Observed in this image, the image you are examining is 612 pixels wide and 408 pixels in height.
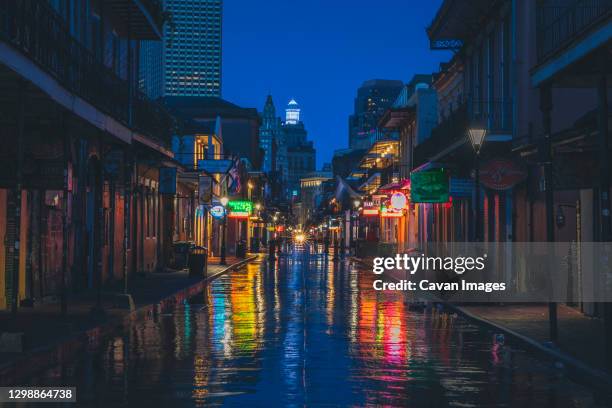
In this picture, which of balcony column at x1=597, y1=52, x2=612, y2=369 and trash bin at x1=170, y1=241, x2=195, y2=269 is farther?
trash bin at x1=170, y1=241, x2=195, y2=269

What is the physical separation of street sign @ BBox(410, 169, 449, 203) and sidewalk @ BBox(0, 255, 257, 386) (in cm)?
786

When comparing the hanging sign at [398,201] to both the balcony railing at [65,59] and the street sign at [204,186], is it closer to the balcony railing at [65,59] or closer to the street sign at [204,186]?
the street sign at [204,186]

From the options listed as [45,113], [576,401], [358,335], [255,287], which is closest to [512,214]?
[255,287]

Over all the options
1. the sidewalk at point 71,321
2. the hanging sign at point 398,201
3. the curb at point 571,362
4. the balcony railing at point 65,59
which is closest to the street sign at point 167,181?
the balcony railing at point 65,59

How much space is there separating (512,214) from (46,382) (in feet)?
59.2

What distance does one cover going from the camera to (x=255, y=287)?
30.8 m

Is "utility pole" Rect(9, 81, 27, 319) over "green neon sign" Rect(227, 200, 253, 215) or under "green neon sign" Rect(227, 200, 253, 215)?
under

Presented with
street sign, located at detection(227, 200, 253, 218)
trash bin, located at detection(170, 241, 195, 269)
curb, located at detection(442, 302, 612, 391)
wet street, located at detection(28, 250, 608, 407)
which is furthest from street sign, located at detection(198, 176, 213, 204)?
curb, located at detection(442, 302, 612, 391)

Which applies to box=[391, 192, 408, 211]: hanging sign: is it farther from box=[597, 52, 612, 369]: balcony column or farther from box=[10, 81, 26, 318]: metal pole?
box=[597, 52, 612, 369]: balcony column

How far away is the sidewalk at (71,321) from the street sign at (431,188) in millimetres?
7861

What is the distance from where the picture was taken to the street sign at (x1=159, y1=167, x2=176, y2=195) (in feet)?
123

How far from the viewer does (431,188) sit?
103ft

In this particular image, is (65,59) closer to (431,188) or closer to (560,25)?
(560,25)

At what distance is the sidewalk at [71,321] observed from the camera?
1262 centimetres
